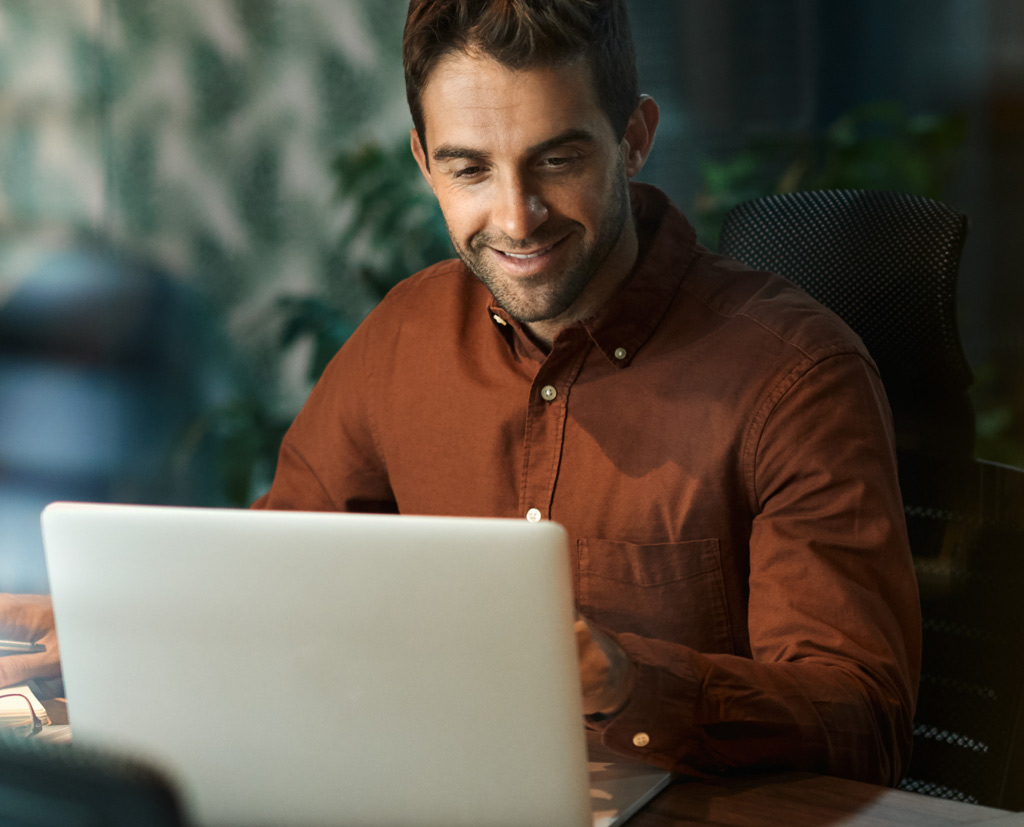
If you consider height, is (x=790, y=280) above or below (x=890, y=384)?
above

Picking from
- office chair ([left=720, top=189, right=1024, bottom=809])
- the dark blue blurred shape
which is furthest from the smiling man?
the dark blue blurred shape

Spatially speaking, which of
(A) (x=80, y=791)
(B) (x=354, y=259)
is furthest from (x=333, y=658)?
(B) (x=354, y=259)

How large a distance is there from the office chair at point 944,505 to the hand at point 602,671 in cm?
56

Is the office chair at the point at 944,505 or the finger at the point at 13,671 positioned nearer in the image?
the finger at the point at 13,671

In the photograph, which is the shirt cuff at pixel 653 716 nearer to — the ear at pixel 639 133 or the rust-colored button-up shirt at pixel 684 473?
the rust-colored button-up shirt at pixel 684 473

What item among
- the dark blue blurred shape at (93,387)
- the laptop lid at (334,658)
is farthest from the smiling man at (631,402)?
the dark blue blurred shape at (93,387)

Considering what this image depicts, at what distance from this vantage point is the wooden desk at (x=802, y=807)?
74cm

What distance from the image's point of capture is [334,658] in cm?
63

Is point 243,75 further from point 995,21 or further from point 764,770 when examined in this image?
point 764,770

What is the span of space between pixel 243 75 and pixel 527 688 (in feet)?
8.06

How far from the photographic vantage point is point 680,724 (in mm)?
812

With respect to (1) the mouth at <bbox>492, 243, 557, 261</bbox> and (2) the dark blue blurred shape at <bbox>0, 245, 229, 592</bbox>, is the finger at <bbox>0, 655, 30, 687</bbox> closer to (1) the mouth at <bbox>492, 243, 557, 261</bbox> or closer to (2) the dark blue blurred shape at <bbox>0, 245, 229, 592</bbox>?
(1) the mouth at <bbox>492, 243, 557, 261</bbox>

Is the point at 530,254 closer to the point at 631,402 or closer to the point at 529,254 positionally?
the point at 529,254

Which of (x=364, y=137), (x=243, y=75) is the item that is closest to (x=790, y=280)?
(x=364, y=137)
